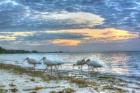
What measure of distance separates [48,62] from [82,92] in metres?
21.3

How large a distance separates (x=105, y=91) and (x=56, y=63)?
68.1 feet

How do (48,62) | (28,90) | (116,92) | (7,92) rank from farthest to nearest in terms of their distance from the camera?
(48,62)
(116,92)
(28,90)
(7,92)

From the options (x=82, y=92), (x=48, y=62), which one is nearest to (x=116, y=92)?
(x=82, y=92)

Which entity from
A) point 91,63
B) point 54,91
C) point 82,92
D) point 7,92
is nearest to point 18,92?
point 7,92

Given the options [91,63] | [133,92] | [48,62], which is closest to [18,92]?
[133,92]

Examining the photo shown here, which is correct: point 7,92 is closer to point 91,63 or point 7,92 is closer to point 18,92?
point 18,92

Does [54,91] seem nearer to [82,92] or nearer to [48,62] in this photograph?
[82,92]

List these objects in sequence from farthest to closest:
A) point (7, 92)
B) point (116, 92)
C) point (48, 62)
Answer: point (48, 62)
point (116, 92)
point (7, 92)

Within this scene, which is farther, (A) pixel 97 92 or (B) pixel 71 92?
(A) pixel 97 92

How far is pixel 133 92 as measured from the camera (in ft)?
83.7

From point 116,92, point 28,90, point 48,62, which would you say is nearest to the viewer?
point 28,90

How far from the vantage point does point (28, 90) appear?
74.5 feet

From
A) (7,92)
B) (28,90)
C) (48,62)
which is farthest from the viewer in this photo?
(48,62)

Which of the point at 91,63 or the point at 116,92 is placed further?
the point at 91,63
